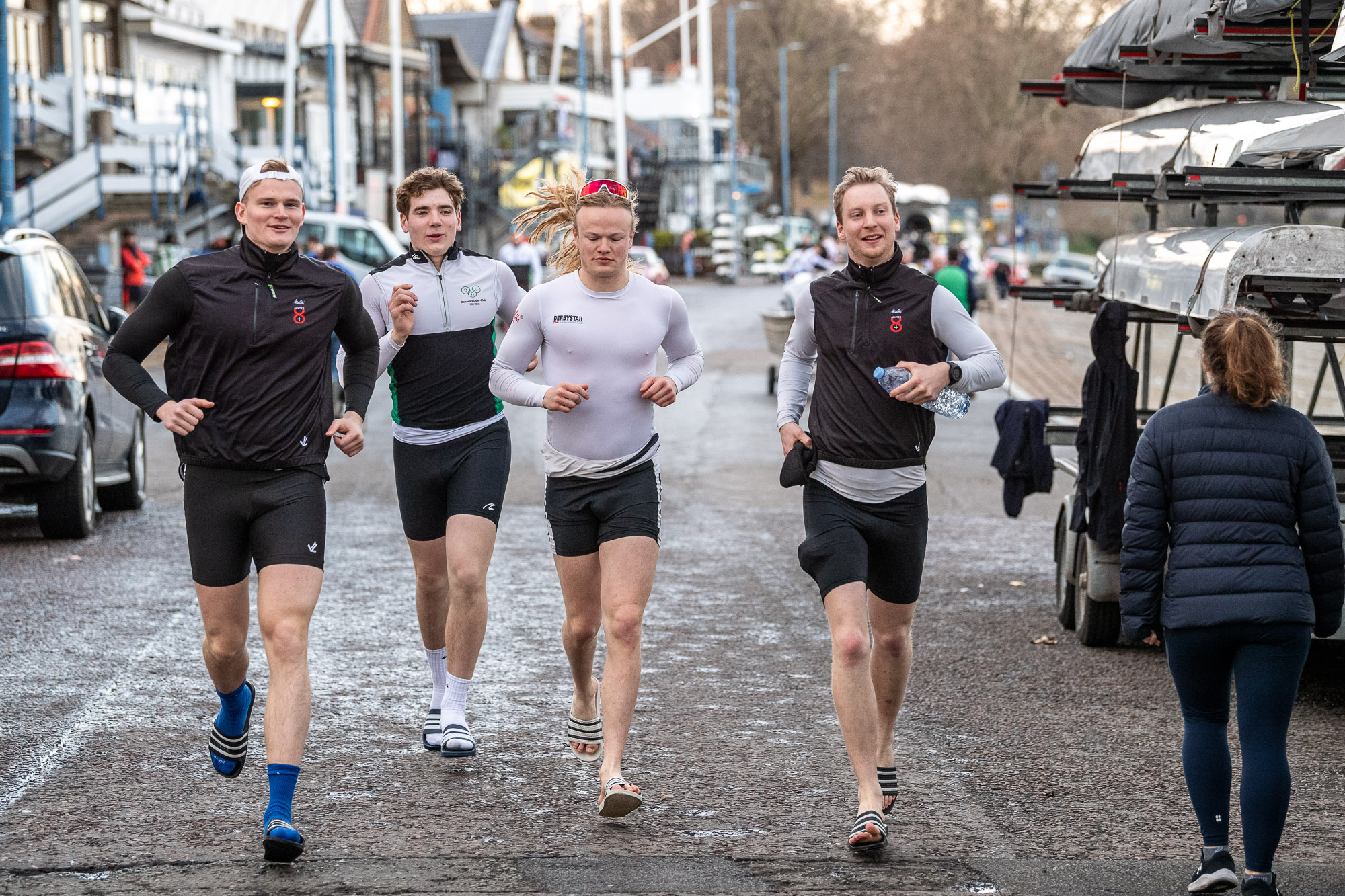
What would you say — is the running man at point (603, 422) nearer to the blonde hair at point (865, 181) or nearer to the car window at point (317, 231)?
the blonde hair at point (865, 181)

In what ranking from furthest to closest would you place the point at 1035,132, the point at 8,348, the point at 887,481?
the point at 1035,132
the point at 8,348
the point at 887,481

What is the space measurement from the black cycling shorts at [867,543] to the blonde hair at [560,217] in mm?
1092

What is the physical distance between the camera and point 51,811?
18.2 feet

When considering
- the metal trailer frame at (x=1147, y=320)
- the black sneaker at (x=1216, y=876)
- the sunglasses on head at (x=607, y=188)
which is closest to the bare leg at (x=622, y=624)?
the sunglasses on head at (x=607, y=188)

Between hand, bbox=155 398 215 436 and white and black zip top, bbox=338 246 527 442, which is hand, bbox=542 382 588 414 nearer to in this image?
white and black zip top, bbox=338 246 527 442

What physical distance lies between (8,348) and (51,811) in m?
5.91

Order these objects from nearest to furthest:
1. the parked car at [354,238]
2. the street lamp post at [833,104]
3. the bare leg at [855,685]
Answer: the bare leg at [855,685] < the parked car at [354,238] < the street lamp post at [833,104]

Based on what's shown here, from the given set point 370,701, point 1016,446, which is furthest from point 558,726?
point 1016,446

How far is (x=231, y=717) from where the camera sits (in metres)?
5.66

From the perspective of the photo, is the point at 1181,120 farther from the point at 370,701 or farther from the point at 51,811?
the point at 51,811

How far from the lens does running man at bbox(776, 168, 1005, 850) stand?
18.0 feet

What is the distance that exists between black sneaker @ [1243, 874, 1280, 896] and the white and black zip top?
296 centimetres

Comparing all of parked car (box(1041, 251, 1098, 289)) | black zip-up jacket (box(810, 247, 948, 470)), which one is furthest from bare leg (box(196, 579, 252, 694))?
parked car (box(1041, 251, 1098, 289))

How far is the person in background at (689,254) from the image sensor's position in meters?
70.9
